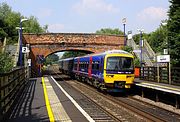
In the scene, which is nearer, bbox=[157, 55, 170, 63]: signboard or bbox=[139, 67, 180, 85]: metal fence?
bbox=[157, 55, 170, 63]: signboard

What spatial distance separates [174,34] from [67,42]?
99.7 ft

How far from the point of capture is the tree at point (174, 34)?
2398cm

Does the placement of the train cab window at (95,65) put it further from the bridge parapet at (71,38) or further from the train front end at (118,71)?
the bridge parapet at (71,38)

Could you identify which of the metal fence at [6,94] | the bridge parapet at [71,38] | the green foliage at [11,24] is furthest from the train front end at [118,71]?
the green foliage at [11,24]

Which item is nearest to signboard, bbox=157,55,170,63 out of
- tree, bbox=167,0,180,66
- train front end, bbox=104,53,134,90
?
tree, bbox=167,0,180,66

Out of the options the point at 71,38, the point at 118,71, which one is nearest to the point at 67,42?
the point at 71,38

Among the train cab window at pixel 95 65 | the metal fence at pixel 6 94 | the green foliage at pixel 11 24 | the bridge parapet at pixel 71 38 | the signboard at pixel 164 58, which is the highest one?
the green foliage at pixel 11 24

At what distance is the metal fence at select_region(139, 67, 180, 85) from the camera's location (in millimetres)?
22273

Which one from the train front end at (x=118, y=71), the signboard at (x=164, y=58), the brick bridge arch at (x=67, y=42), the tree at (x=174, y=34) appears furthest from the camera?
the brick bridge arch at (x=67, y=42)

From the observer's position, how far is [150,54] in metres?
50.6

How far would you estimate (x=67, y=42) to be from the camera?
176 ft

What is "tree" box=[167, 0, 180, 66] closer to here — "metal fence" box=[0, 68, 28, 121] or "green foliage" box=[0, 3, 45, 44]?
"metal fence" box=[0, 68, 28, 121]

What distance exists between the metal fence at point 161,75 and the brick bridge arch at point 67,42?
24.3 m

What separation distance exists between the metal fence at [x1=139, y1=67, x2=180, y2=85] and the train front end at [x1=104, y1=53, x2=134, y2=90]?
256 cm
